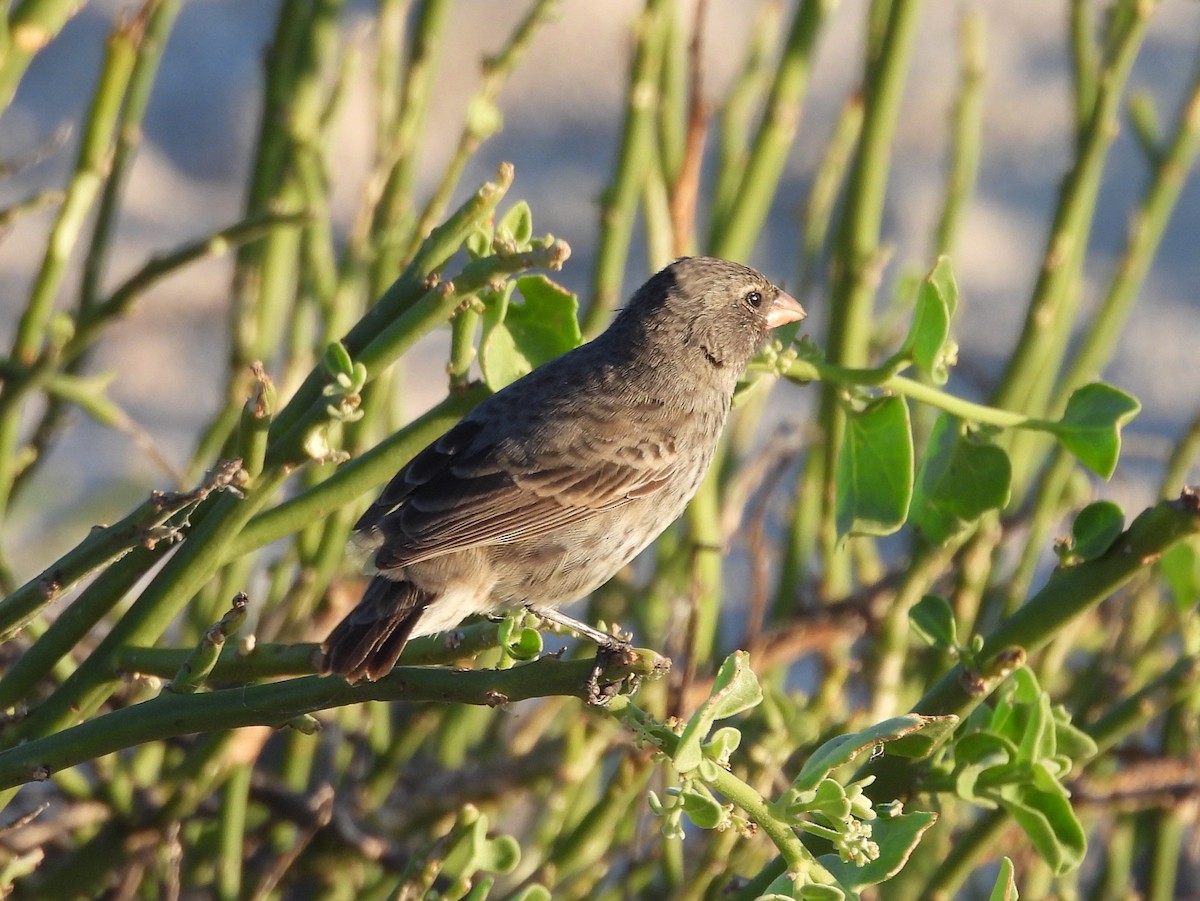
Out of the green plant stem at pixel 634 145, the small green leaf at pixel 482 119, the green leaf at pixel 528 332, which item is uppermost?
the green plant stem at pixel 634 145

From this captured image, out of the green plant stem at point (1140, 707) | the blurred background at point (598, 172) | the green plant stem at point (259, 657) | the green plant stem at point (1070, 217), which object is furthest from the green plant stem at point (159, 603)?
the blurred background at point (598, 172)

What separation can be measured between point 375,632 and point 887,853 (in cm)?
82

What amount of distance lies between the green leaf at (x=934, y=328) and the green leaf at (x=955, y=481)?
0.11m

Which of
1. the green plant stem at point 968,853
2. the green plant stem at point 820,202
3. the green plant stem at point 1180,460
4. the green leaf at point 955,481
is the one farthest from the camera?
the green plant stem at point 820,202

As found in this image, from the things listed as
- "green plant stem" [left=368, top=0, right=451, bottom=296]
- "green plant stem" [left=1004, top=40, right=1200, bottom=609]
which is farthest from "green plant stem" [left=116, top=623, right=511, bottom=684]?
"green plant stem" [left=1004, top=40, right=1200, bottom=609]

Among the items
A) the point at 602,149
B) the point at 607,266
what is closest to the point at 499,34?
the point at 602,149

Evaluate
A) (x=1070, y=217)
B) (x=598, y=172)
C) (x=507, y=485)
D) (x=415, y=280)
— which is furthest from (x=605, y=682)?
(x=598, y=172)

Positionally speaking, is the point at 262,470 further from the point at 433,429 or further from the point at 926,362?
the point at 926,362

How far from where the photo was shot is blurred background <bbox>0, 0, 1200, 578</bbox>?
633 centimetres

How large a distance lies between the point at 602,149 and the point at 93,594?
540cm

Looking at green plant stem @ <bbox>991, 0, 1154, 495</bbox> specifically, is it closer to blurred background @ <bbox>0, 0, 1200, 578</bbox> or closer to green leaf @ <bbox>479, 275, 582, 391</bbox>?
green leaf @ <bbox>479, 275, 582, 391</bbox>

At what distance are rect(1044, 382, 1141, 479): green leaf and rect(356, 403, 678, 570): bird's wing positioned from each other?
936 mm

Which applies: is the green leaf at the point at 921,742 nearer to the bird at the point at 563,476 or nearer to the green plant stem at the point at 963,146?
the bird at the point at 563,476

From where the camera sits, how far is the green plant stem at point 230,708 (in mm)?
1628
